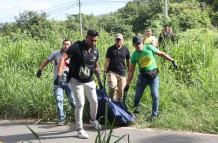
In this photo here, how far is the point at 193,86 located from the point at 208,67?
115 cm

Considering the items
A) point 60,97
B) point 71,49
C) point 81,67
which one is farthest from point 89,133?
point 71,49

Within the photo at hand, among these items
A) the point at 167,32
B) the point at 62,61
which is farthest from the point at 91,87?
the point at 167,32

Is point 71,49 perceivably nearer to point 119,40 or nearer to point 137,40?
point 137,40

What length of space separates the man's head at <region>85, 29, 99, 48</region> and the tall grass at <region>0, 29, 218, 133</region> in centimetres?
210

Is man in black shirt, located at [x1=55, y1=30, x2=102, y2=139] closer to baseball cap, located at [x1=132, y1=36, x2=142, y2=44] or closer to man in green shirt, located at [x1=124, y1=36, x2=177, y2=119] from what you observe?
baseball cap, located at [x1=132, y1=36, x2=142, y2=44]

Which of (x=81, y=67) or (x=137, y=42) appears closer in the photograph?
(x=81, y=67)

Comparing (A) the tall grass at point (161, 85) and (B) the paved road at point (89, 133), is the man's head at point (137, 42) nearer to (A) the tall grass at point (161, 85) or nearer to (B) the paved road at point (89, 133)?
(A) the tall grass at point (161, 85)

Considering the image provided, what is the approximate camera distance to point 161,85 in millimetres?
10195

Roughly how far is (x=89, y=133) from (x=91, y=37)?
1.84 metres

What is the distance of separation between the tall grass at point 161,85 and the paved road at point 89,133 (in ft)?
1.27

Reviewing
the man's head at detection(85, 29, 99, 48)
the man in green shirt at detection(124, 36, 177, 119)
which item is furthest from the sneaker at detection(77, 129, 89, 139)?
the man in green shirt at detection(124, 36, 177, 119)

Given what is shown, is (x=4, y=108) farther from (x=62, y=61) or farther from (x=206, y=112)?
(x=206, y=112)

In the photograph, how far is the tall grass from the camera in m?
9.12

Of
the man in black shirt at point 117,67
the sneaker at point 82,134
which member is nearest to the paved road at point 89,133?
the sneaker at point 82,134
